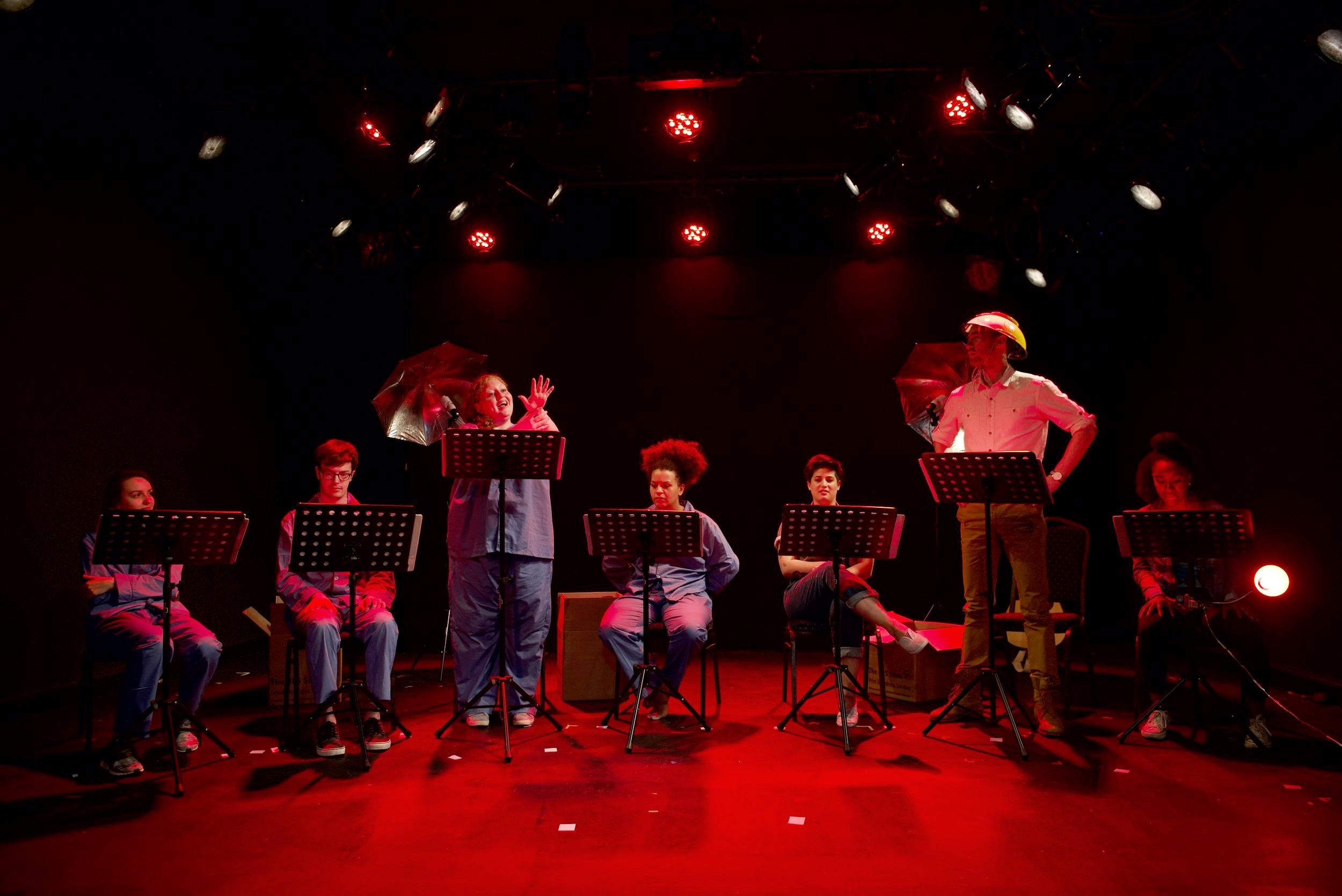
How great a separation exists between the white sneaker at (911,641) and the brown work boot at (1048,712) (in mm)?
609

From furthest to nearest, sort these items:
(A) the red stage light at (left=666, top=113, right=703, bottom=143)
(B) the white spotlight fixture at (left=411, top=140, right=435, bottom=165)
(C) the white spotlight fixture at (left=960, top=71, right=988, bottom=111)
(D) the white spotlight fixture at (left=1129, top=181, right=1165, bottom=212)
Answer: (D) the white spotlight fixture at (left=1129, top=181, right=1165, bottom=212) → (A) the red stage light at (left=666, top=113, right=703, bottom=143) → (B) the white spotlight fixture at (left=411, top=140, right=435, bottom=165) → (C) the white spotlight fixture at (left=960, top=71, right=988, bottom=111)

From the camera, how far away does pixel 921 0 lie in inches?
216

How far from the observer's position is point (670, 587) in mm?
5246

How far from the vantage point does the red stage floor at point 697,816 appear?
289 cm

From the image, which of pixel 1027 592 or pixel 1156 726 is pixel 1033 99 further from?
pixel 1156 726

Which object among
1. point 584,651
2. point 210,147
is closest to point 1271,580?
point 584,651

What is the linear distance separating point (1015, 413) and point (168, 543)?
13.3 feet

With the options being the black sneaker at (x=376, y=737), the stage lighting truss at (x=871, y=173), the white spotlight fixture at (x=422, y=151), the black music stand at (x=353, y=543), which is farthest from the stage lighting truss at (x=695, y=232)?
the black sneaker at (x=376, y=737)

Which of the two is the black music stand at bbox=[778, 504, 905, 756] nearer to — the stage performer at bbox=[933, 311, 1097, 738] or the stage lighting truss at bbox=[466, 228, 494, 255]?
the stage performer at bbox=[933, 311, 1097, 738]

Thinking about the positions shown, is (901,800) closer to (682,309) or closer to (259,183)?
(682,309)

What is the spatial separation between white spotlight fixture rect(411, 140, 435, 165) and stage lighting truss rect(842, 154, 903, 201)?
296 centimetres

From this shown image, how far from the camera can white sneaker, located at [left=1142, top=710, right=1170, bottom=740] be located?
451cm

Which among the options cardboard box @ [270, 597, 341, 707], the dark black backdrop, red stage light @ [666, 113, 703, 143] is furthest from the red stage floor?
red stage light @ [666, 113, 703, 143]

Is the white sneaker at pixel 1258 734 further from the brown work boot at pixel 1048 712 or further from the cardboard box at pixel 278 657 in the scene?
the cardboard box at pixel 278 657
